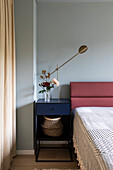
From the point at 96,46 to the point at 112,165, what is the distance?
89.6 inches

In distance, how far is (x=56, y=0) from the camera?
2762 mm

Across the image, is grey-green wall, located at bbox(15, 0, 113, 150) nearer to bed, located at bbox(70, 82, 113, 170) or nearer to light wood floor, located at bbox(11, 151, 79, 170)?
bed, located at bbox(70, 82, 113, 170)

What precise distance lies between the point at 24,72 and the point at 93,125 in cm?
130

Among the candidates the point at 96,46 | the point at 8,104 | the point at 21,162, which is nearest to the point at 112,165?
the point at 8,104

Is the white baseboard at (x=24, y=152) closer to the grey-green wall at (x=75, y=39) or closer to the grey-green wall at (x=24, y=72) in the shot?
the grey-green wall at (x=24, y=72)

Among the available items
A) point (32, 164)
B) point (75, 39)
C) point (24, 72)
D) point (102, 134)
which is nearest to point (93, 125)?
point (102, 134)

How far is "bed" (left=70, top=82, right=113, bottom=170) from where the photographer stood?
110 cm

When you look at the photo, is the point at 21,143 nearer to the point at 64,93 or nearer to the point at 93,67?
the point at 64,93

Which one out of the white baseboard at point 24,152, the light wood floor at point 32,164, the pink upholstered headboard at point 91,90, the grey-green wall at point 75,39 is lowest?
the light wood floor at point 32,164

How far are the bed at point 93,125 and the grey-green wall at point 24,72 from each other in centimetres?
70

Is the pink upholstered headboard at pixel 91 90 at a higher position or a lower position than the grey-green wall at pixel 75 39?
lower

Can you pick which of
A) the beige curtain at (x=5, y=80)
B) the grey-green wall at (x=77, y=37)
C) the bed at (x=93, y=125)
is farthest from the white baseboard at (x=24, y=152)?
the grey-green wall at (x=77, y=37)

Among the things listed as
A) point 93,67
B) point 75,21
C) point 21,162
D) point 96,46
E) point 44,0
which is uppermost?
point 44,0

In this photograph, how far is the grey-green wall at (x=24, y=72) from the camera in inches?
94.0
